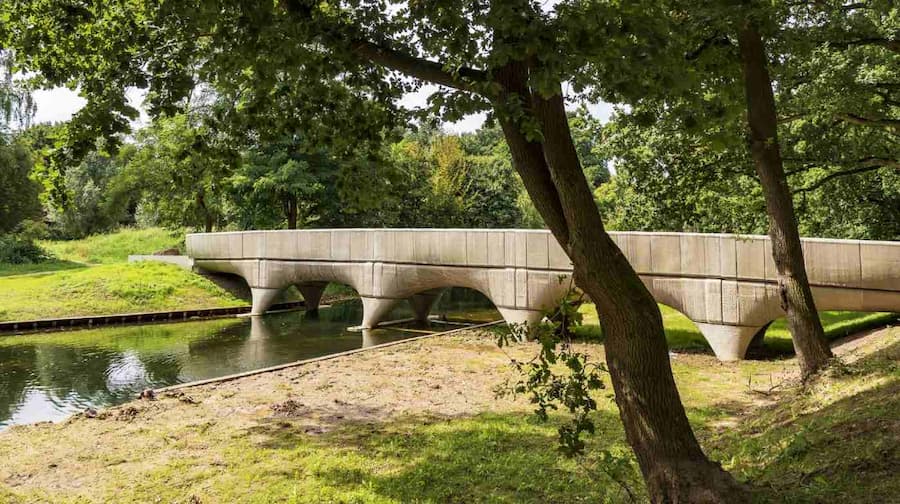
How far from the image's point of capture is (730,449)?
22.4ft

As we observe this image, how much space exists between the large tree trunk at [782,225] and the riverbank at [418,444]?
1.69 feet

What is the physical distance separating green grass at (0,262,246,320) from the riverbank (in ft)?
52.6

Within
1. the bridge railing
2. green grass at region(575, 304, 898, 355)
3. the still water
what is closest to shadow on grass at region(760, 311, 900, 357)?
green grass at region(575, 304, 898, 355)

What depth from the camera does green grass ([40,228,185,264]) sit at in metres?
40.4

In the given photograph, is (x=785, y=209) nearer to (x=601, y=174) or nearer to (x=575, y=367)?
(x=575, y=367)

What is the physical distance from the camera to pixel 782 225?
8.61 meters

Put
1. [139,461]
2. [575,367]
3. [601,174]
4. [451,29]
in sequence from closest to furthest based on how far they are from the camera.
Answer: [575,367], [451,29], [139,461], [601,174]

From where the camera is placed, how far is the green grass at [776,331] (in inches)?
618

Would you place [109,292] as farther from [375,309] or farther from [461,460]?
[461,460]

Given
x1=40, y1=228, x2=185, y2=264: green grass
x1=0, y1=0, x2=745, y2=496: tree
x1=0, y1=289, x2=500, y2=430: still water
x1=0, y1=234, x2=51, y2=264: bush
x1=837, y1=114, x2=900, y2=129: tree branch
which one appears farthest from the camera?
x1=40, y1=228, x2=185, y2=264: green grass

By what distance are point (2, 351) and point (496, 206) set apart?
30.2 metres

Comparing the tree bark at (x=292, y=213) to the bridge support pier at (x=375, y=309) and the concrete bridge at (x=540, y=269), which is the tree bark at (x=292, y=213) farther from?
the bridge support pier at (x=375, y=309)

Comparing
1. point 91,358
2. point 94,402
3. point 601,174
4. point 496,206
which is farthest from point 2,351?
point 601,174

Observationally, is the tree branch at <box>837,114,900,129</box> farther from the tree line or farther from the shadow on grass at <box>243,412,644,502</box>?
the shadow on grass at <box>243,412,644,502</box>
